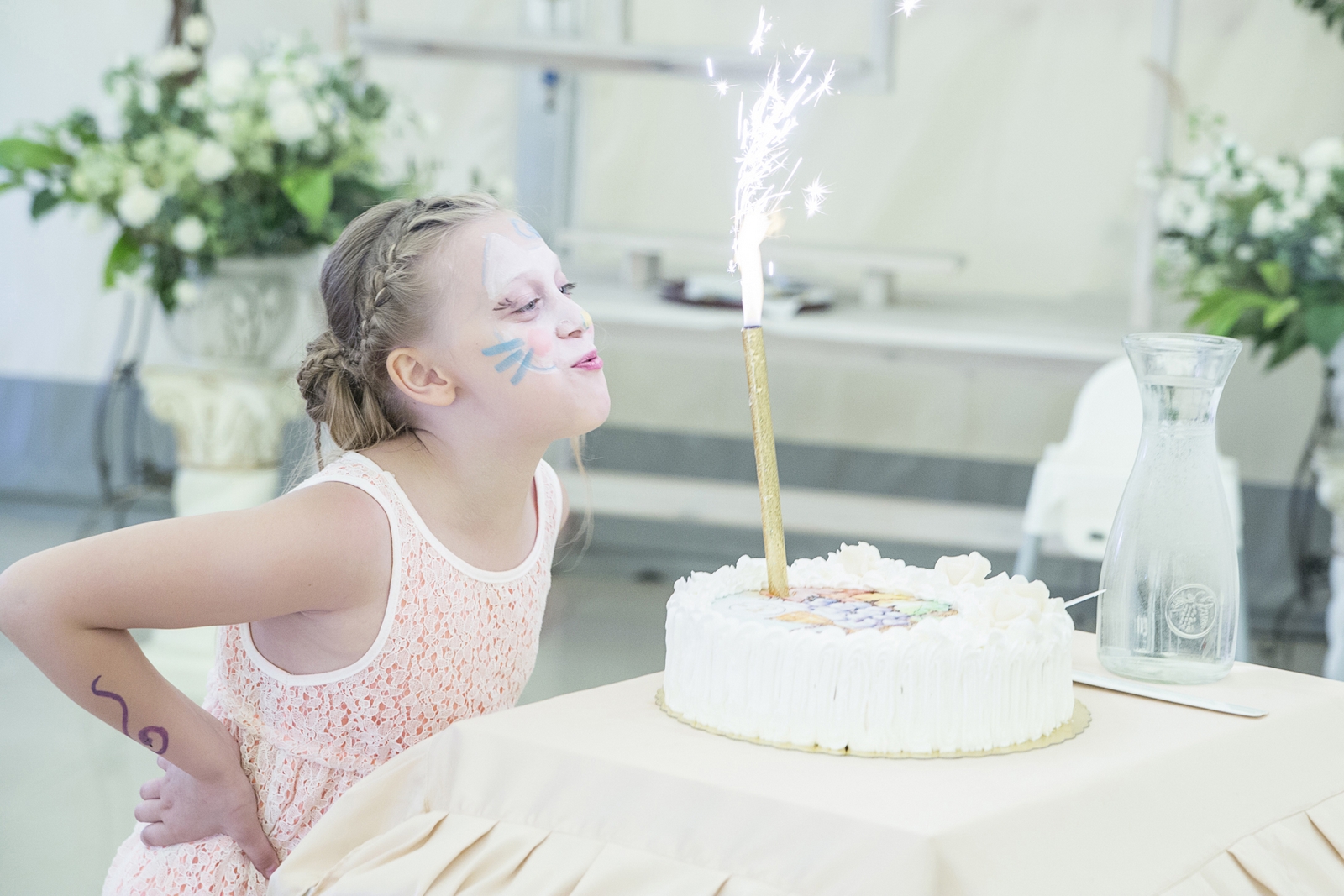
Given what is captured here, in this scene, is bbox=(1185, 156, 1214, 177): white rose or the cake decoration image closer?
the cake decoration image

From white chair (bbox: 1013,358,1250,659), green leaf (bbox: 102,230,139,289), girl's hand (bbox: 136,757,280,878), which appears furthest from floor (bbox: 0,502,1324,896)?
girl's hand (bbox: 136,757,280,878)

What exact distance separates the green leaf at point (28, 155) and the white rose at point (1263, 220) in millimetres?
2533

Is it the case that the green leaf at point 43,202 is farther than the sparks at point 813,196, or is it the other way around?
the green leaf at point 43,202

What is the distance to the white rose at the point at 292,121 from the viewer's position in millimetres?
2693

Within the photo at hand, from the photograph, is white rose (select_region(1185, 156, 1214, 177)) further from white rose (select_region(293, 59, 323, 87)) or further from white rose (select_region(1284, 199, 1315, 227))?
white rose (select_region(293, 59, 323, 87))

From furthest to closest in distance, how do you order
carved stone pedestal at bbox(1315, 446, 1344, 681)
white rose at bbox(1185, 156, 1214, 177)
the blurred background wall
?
the blurred background wall < white rose at bbox(1185, 156, 1214, 177) < carved stone pedestal at bbox(1315, 446, 1344, 681)

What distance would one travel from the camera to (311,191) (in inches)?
107

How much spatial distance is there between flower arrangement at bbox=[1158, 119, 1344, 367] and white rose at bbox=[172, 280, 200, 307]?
2119 mm

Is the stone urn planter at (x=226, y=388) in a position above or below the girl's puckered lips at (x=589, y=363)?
below

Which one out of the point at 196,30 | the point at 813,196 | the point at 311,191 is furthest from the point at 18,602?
the point at 196,30

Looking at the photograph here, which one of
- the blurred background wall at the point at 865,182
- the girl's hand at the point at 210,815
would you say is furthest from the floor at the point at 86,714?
the girl's hand at the point at 210,815

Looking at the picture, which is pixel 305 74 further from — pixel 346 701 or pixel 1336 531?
pixel 1336 531

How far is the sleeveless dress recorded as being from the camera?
1.03 meters

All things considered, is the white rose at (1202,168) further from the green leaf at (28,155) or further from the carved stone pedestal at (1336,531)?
the green leaf at (28,155)
